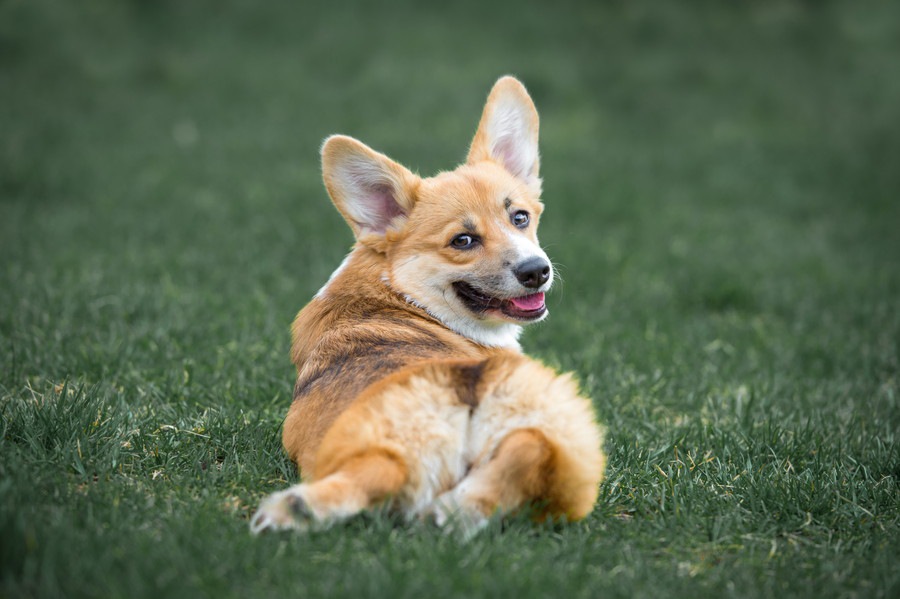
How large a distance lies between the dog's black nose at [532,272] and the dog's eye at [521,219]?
35 centimetres

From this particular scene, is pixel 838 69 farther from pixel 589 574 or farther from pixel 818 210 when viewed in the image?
pixel 589 574

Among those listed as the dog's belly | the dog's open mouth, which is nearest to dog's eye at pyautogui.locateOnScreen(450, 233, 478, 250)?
the dog's open mouth

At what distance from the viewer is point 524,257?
340 cm

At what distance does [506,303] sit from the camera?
3.47 m

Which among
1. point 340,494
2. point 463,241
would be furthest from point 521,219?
point 340,494

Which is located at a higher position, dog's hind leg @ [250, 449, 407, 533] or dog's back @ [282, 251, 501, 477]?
dog's back @ [282, 251, 501, 477]

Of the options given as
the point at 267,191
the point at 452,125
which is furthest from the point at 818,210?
the point at 267,191

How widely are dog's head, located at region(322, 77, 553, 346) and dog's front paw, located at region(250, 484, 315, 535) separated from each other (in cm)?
115

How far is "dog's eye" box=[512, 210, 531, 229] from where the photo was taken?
371cm

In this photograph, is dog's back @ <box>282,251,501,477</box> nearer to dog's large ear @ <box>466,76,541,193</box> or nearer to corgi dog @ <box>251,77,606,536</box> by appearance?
corgi dog @ <box>251,77,606,536</box>

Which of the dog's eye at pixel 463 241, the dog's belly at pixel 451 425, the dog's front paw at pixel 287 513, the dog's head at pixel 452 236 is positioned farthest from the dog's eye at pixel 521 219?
the dog's front paw at pixel 287 513

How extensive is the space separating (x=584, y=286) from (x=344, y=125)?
5328 millimetres

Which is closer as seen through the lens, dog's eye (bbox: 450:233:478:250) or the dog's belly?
the dog's belly

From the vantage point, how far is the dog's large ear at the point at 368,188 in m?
3.58
